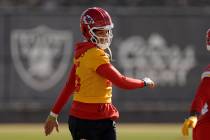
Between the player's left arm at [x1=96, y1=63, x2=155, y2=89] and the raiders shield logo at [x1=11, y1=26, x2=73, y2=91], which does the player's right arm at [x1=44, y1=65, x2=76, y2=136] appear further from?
the raiders shield logo at [x1=11, y1=26, x2=73, y2=91]

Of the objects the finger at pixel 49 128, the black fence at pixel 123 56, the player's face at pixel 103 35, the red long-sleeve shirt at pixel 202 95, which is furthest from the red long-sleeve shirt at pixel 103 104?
the black fence at pixel 123 56

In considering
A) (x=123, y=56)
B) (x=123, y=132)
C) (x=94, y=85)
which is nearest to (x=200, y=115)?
(x=94, y=85)

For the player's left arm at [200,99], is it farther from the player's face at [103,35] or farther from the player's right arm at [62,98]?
the player's right arm at [62,98]

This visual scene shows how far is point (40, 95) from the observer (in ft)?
65.4

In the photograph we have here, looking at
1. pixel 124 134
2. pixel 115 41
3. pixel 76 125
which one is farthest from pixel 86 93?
pixel 115 41

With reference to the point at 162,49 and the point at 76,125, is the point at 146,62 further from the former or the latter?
the point at 76,125

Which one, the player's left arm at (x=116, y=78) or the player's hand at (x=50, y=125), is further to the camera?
the player's hand at (x=50, y=125)

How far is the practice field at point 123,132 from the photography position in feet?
51.2

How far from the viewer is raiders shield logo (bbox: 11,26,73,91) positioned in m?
19.7

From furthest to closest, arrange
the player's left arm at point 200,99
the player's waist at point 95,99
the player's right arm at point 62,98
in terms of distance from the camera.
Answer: the player's right arm at point 62,98 → the player's waist at point 95,99 → the player's left arm at point 200,99

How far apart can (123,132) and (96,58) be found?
9526 millimetres

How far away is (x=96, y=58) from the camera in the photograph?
7703 mm

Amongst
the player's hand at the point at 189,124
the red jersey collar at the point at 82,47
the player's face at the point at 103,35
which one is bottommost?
the player's hand at the point at 189,124

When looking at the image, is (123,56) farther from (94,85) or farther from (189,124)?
(189,124)
